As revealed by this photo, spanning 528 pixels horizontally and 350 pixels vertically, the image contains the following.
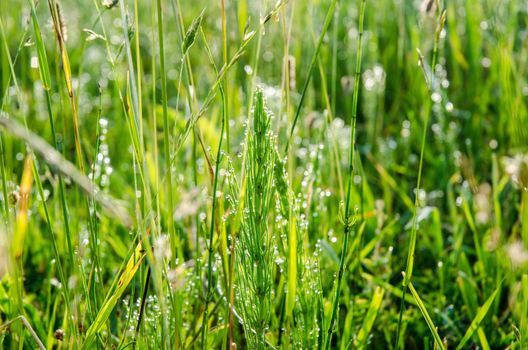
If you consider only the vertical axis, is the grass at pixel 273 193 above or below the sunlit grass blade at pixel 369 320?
above

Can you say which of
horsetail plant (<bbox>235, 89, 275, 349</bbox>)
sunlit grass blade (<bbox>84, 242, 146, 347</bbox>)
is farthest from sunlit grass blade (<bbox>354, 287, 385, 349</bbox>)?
sunlit grass blade (<bbox>84, 242, 146, 347</bbox>)

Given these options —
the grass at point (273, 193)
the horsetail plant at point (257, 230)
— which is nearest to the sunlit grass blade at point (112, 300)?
the grass at point (273, 193)

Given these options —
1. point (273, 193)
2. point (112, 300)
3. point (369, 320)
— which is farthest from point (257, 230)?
point (369, 320)

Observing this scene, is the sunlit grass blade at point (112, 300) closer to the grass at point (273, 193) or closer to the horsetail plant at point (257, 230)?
the grass at point (273, 193)

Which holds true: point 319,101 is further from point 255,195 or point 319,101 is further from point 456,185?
point 255,195

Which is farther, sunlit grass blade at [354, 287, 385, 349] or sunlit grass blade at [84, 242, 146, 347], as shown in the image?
sunlit grass blade at [354, 287, 385, 349]

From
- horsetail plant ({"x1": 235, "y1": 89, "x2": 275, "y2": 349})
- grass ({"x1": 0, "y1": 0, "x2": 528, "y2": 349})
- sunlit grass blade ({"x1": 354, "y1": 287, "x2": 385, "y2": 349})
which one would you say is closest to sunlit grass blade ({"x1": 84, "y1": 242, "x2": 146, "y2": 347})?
grass ({"x1": 0, "y1": 0, "x2": 528, "y2": 349})

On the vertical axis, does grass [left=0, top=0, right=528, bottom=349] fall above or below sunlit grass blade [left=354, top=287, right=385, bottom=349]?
above

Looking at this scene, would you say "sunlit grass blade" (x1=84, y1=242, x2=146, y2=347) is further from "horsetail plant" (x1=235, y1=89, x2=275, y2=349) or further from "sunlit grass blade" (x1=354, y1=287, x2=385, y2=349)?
"sunlit grass blade" (x1=354, y1=287, x2=385, y2=349)
